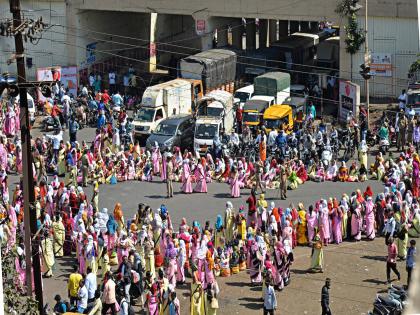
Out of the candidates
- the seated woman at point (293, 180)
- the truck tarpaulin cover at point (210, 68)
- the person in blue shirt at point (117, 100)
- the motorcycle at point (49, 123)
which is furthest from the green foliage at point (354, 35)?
the motorcycle at point (49, 123)

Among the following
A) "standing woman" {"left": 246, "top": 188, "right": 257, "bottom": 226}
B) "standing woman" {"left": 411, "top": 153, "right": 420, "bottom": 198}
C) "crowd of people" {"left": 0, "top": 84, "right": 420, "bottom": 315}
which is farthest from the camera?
"standing woman" {"left": 411, "top": 153, "right": 420, "bottom": 198}

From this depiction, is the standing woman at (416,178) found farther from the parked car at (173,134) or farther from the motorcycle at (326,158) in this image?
the parked car at (173,134)

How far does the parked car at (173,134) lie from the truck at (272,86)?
4.23m

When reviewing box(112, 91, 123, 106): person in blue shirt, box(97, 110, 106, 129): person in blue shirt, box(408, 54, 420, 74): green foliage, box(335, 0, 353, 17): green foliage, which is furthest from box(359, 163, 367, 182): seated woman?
box(112, 91, 123, 106): person in blue shirt

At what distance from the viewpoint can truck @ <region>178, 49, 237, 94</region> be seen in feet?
129

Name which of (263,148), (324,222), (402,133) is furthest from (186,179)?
(402,133)

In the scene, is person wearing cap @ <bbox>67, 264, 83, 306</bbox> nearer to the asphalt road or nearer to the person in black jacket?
the asphalt road

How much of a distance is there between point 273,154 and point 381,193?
225 inches

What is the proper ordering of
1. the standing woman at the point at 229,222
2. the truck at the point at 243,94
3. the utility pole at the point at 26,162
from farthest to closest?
the truck at the point at 243,94 < the standing woman at the point at 229,222 < the utility pole at the point at 26,162

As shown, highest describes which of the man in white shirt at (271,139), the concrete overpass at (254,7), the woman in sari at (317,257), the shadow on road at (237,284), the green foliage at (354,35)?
the concrete overpass at (254,7)

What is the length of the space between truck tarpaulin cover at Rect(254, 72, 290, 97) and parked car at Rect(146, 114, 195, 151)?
4.24 meters

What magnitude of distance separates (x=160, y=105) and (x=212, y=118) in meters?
2.60

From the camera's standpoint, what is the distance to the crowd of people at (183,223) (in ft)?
74.6

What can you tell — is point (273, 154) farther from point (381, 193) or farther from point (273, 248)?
point (273, 248)
